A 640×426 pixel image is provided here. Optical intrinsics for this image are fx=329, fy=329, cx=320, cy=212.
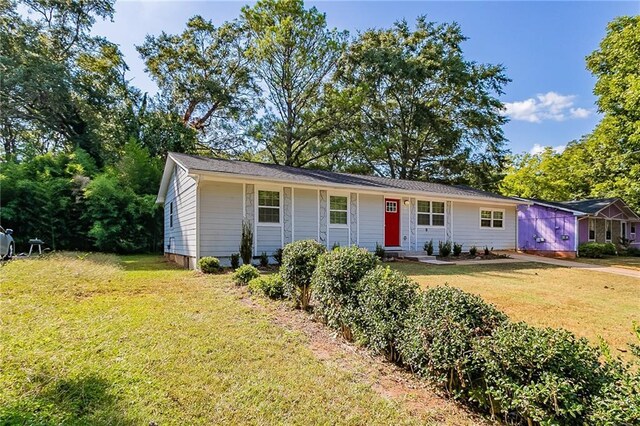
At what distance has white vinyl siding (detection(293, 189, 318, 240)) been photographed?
11203 millimetres

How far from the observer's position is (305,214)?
11.4m

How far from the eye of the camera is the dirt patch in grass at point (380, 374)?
263 centimetres

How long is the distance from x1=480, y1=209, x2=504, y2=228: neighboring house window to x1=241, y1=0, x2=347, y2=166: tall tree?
11.5m

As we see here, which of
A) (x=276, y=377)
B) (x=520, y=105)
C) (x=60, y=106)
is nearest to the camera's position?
(x=276, y=377)

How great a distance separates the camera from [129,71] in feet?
72.9

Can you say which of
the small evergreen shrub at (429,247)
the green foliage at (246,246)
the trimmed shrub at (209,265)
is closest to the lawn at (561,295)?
the small evergreen shrub at (429,247)

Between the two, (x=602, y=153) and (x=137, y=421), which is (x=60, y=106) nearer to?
(x=137, y=421)

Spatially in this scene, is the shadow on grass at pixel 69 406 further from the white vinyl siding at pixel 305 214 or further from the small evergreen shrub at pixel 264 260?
the white vinyl siding at pixel 305 214

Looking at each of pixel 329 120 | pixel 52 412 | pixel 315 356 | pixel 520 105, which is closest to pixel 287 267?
pixel 315 356

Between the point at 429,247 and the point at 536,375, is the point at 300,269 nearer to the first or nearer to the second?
the point at 536,375

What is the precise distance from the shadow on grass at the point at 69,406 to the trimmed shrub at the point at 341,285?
2530 mm

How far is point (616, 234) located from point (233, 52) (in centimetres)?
2910

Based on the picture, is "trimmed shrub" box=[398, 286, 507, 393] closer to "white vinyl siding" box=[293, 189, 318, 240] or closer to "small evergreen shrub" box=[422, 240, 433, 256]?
"white vinyl siding" box=[293, 189, 318, 240]

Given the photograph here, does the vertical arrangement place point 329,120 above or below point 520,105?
below
